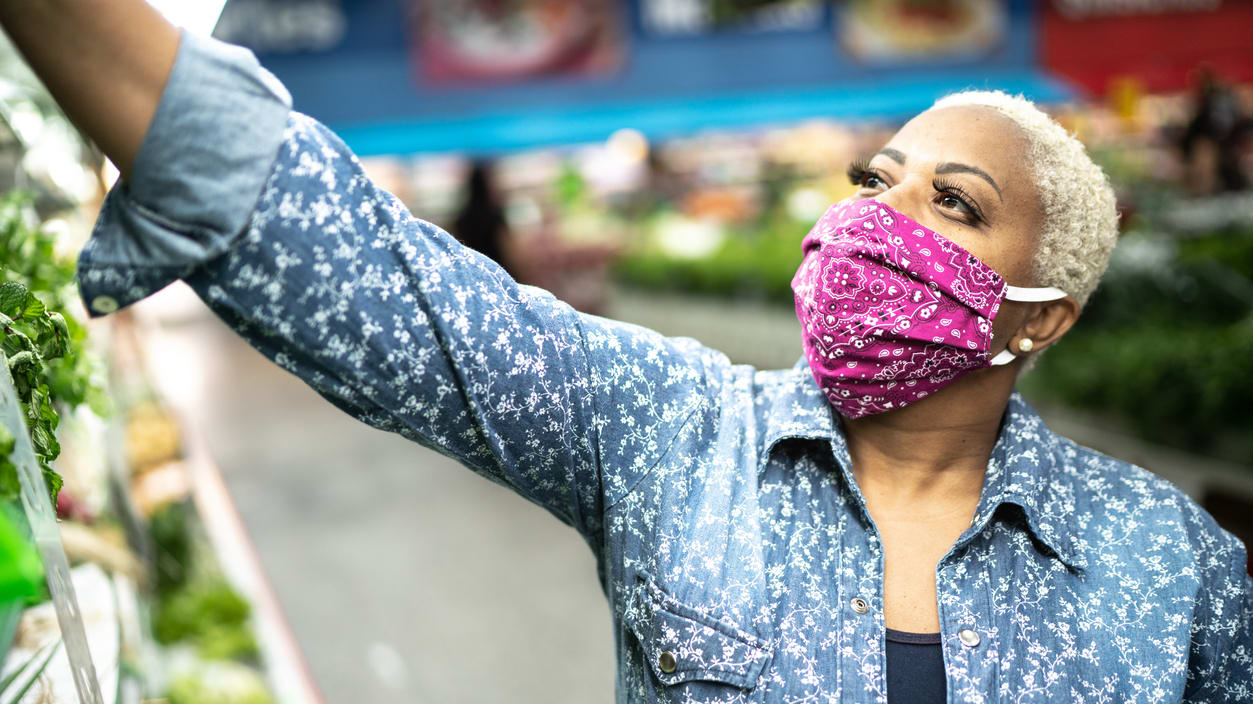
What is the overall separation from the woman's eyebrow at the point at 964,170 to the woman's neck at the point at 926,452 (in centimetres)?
28

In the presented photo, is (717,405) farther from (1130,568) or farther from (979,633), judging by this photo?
(1130,568)

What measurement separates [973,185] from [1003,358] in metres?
0.27

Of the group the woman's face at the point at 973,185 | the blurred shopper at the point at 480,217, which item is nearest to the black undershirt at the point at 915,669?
the woman's face at the point at 973,185

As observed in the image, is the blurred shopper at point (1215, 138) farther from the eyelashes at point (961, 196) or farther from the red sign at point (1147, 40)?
the eyelashes at point (961, 196)

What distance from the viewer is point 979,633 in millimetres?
1244

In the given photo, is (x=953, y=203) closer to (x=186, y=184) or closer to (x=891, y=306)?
(x=891, y=306)

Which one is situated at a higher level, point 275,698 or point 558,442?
point 558,442

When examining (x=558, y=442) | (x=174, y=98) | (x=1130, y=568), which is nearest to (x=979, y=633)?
(x=1130, y=568)

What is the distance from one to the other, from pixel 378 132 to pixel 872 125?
903 cm

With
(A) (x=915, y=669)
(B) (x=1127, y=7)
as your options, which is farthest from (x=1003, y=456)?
(B) (x=1127, y=7)

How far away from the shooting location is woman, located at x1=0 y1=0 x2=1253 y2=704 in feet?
2.96

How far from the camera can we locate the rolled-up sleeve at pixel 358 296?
86 cm

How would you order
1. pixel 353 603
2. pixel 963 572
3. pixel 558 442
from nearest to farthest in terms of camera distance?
pixel 558 442, pixel 963 572, pixel 353 603

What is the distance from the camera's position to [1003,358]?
4.71ft
